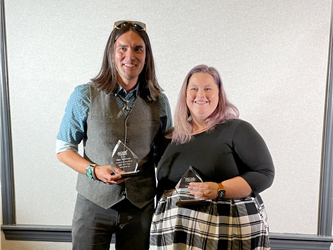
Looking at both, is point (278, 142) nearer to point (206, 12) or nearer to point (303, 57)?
point (303, 57)

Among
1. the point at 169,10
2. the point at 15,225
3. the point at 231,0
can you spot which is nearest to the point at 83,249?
the point at 15,225

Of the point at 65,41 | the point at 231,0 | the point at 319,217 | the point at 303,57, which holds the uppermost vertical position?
the point at 231,0

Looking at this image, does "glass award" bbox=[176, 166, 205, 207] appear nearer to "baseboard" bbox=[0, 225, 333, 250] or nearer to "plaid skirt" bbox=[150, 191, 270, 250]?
"plaid skirt" bbox=[150, 191, 270, 250]

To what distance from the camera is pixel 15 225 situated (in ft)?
6.80

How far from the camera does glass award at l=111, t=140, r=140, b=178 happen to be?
1111 mm

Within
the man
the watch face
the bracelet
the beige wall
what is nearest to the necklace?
the man

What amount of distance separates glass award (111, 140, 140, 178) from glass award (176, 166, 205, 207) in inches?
8.0

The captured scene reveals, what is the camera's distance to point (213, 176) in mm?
1132

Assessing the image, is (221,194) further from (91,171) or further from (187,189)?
(91,171)

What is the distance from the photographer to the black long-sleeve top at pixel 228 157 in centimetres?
112

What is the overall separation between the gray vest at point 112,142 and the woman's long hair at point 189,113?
152 millimetres

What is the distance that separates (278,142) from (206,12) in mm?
1092

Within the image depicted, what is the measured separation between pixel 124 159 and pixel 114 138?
0.40 feet

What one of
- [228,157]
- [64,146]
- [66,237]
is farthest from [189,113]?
[66,237]
